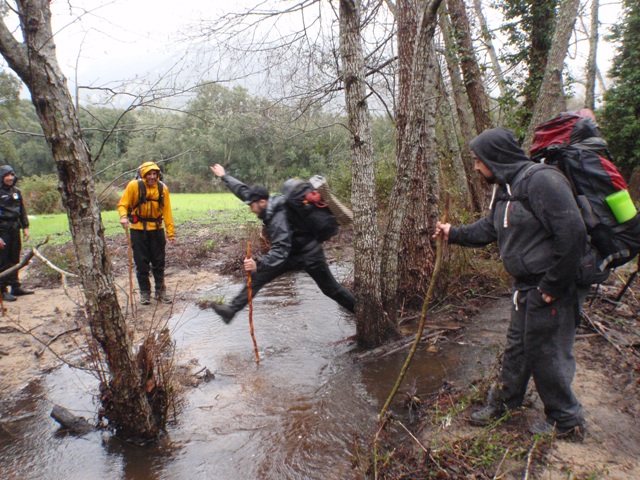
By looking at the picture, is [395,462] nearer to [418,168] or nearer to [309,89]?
[418,168]

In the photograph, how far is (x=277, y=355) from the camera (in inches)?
205

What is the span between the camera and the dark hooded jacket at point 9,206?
7.23 meters

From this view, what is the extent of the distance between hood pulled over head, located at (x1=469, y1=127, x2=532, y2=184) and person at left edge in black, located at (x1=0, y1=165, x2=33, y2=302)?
759 centimetres

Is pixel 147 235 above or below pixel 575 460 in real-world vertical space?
above

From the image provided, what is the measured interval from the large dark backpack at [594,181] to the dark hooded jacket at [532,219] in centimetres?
16

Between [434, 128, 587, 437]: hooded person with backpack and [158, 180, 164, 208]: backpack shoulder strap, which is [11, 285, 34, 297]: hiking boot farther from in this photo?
[434, 128, 587, 437]: hooded person with backpack

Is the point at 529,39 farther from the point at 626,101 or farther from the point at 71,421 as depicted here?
the point at 71,421

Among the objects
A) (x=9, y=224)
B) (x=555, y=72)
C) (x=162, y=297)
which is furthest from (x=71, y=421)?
(x=555, y=72)

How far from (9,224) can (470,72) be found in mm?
9098

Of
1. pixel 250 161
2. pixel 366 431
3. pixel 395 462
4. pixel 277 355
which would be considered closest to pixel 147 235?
pixel 277 355

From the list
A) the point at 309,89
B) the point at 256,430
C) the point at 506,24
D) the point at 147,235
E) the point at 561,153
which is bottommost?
the point at 256,430

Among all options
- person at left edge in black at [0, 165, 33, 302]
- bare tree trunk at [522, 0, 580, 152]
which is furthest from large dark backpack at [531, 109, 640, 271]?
person at left edge in black at [0, 165, 33, 302]

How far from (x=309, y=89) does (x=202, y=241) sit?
7.14m

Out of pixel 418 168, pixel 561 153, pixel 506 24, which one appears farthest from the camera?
pixel 506 24
